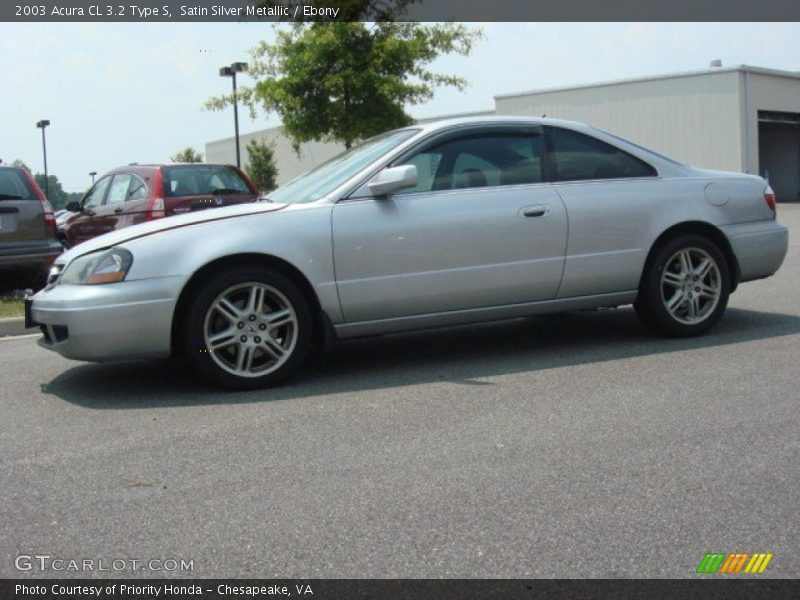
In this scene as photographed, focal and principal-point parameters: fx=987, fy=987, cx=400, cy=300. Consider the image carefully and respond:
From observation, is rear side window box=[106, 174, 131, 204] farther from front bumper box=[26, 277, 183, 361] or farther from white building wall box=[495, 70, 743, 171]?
white building wall box=[495, 70, 743, 171]

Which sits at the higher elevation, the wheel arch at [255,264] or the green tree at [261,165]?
the green tree at [261,165]

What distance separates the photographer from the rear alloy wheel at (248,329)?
5.45 m

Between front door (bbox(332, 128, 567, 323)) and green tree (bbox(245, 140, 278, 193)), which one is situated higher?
green tree (bbox(245, 140, 278, 193))

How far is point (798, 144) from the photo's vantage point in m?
45.9

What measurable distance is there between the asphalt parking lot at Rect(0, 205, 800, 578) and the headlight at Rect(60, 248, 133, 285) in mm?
665

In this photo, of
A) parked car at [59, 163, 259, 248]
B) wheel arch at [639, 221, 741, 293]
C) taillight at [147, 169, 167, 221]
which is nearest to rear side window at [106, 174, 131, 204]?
parked car at [59, 163, 259, 248]

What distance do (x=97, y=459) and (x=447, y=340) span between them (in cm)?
324

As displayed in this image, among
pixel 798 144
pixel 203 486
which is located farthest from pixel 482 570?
pixel 798 144

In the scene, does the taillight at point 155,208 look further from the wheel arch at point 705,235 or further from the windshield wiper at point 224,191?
the wheel arch at point 705,235

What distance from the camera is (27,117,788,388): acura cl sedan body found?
543 centimetres

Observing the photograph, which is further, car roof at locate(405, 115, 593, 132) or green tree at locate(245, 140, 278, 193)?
green tree at locate(245, 140, 278, 193)

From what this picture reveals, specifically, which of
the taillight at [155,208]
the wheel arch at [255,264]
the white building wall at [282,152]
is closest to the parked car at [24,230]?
the taillight at [155,208]
